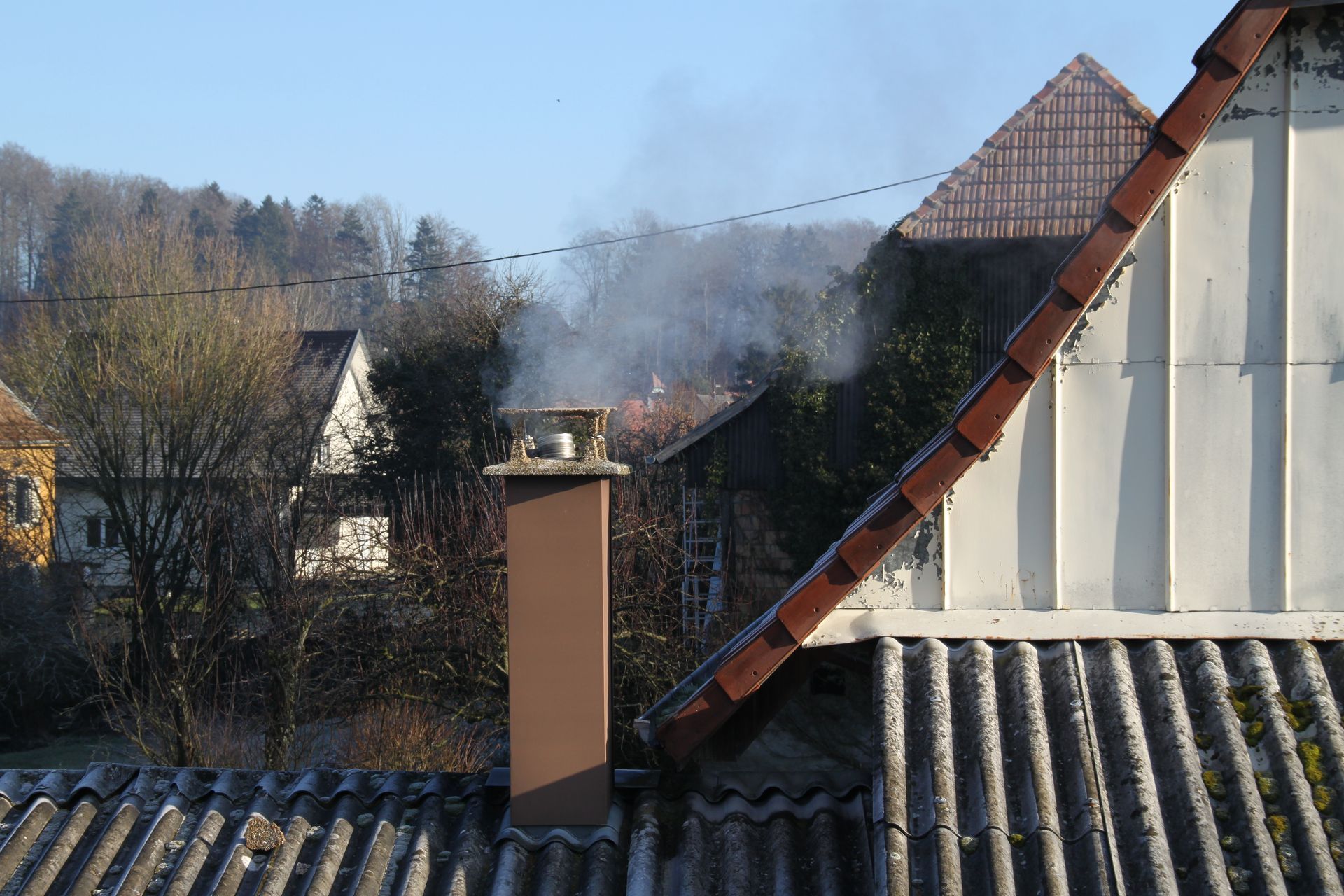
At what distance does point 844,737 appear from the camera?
471 cm

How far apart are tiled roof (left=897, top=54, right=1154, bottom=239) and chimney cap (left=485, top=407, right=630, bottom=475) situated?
9813 mm

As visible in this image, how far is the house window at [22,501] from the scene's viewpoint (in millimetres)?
19875

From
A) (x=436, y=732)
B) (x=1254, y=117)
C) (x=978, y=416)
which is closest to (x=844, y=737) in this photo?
→ (x=978, y=416)

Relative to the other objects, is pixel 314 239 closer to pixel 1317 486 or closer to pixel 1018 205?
pixel 1018 205

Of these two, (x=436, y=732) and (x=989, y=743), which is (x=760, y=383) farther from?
(x=989, y=743)

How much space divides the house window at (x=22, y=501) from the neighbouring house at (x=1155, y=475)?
1962 cm

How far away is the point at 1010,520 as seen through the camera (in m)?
3.75

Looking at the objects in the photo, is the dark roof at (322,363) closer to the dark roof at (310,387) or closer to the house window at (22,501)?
the dark roof at (310,387)

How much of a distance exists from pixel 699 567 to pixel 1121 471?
42.1 feet

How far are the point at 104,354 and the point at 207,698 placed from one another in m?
7.22

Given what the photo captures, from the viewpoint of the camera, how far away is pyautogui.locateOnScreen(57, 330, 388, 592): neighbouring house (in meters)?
15.2

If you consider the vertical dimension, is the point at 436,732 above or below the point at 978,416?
below

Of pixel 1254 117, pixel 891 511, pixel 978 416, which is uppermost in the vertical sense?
pixel 1254 117

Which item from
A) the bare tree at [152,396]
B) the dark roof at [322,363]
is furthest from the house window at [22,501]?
the dark roof at [322,363]
